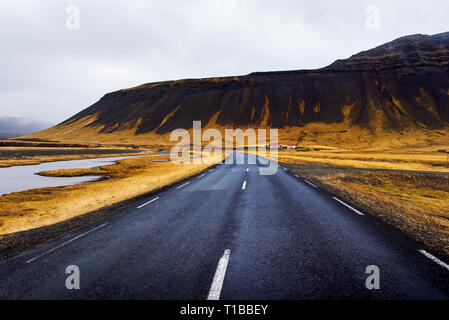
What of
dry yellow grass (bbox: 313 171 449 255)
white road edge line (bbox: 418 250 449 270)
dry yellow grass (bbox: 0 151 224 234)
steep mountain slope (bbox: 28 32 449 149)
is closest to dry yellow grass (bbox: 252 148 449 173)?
dry yellow grass (bbox: 313 171 449 255)

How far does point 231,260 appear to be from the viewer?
12.7 feet

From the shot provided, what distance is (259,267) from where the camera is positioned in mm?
3658

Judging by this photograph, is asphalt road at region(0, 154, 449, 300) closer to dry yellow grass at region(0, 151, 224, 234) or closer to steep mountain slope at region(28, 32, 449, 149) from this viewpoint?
dry yellow grass at region(0, 151, 224, 234)

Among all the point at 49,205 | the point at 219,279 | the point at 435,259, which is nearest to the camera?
the point at 219,279

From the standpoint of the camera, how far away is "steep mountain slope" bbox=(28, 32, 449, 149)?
78.8m

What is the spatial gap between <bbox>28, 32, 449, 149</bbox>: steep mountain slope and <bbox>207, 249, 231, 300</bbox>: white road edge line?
79226mm

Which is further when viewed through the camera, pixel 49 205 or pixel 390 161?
pixel 390 161

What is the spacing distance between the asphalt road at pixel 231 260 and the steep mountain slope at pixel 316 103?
253 ft

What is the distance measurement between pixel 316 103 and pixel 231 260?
10748 cm

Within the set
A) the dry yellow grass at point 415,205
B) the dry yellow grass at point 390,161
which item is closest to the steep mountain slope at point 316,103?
the dry yellow grass at point 390,161

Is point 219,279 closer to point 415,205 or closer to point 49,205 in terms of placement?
point 415,205

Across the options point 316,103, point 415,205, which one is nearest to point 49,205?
point 415,205

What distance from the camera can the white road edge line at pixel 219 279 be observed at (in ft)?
9.68

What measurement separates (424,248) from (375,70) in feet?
425
